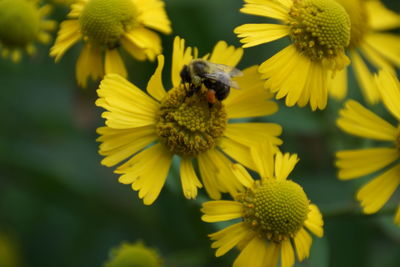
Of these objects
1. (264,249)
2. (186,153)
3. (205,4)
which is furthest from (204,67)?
(205,4)

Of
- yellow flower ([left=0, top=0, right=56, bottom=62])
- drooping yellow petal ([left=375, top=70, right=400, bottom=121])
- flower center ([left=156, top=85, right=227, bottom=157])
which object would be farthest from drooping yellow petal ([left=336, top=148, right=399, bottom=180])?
yellow flower ([left=0, top=0, right=56, bottom=62])

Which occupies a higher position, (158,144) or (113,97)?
(113,97)

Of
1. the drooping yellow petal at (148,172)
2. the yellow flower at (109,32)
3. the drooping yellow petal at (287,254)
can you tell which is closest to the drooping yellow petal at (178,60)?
the yellow flower at (109,32)

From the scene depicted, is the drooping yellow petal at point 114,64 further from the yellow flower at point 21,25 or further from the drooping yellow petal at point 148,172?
the yellow flower at point 21,25

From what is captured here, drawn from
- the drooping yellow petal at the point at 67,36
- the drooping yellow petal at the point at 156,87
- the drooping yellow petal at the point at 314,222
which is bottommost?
the drooping yellow petal at the point at 314,222

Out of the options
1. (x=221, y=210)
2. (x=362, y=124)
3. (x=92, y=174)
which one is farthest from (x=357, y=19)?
(x=92, y=174)

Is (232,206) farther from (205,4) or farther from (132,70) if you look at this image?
(205,4)
